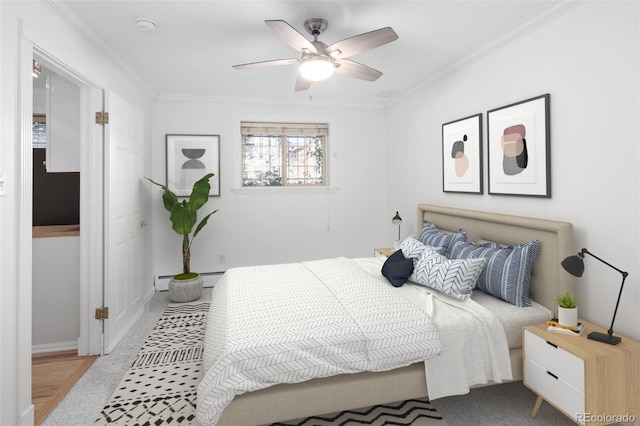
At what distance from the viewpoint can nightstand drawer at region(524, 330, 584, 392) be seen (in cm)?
175

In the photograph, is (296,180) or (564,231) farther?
(296,180)

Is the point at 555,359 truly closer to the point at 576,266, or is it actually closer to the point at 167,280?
the point at 576,266

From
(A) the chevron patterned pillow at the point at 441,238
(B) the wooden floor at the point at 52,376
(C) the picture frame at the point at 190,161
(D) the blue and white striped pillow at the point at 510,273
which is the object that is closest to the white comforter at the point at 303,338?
(D) the blue and white striped pillow at the point at 510,273

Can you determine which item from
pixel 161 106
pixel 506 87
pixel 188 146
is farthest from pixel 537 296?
pixel 161 106

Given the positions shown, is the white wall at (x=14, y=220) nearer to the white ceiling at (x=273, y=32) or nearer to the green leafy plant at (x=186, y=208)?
the white ceiling at (x=273, y=32)

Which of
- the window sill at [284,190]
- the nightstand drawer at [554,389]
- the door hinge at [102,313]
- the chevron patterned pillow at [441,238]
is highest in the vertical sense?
the window sill at [284,190]

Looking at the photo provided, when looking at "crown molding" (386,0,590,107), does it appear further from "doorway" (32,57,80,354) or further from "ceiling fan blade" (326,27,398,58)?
"doorway" (32,57,80,354)

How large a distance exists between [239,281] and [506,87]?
2.67 m

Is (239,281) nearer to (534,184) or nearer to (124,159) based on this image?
(124,159)

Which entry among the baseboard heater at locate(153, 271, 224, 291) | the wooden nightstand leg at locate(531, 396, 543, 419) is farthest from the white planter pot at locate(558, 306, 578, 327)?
the baseboard heater at locate(153, 271, 224, 291)

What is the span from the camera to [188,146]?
456cm

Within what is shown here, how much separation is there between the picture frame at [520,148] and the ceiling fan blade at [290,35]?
162 centimetres

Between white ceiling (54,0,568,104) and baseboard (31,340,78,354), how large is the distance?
8.29 feet

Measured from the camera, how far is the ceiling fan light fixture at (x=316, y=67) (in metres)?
2.39
